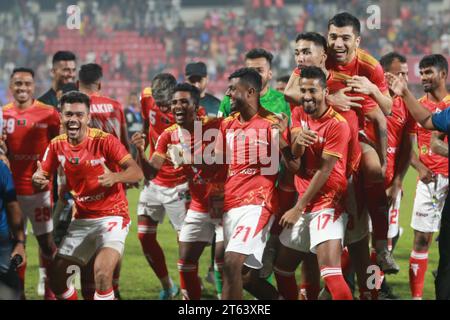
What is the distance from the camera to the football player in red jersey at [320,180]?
657 cm

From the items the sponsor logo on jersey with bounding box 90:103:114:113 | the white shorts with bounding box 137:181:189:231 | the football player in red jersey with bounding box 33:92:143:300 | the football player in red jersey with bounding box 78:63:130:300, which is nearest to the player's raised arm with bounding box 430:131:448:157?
the football player in red jersey with bounding box 33:92:143:300

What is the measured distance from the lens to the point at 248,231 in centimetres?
685

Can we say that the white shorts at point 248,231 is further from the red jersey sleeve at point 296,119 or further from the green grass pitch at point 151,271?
the green grass pitch at point 151,271

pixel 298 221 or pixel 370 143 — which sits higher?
pixel 370 143

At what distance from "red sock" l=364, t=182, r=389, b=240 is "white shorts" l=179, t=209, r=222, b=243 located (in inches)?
55.5

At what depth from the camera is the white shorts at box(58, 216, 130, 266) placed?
287 inches

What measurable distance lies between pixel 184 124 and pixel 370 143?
67.7 inches

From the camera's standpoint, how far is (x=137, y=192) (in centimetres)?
1920

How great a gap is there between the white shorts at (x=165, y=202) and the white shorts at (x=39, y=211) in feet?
3.72

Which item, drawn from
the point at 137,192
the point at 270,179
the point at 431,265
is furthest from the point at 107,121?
the point at 137,192

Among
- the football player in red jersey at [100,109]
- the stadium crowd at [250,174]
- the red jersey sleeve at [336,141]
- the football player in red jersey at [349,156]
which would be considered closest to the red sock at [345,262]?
the stadium crowd at [250,174]

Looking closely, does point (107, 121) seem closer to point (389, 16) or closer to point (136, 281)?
point (136, 281)

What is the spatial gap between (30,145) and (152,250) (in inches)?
66.7

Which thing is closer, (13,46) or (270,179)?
(270,179)
